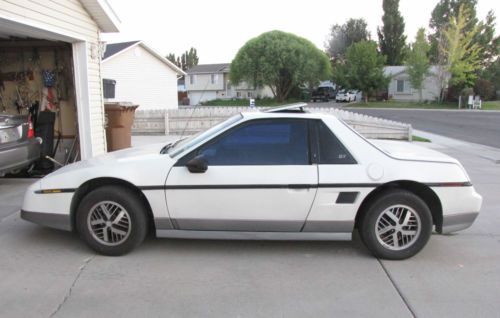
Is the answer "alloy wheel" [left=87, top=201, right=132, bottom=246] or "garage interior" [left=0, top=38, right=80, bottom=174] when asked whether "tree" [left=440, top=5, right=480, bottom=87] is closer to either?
"garage interior" [left=0, top=38, right=80, bottom=174]

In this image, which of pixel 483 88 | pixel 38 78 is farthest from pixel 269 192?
pixel 483 88

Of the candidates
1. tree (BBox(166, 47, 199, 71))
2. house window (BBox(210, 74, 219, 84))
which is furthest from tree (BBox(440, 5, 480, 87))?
tree (BBox(166, 47, 199, 71))

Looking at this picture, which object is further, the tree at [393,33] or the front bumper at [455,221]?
the tree at [393,33]

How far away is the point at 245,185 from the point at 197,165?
502 mm

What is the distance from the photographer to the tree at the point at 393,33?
62156 millimetres

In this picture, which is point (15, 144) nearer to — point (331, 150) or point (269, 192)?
point (269, 192)

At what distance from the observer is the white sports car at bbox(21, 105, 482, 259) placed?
13.7 feet

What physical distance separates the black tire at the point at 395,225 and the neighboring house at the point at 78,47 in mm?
6233

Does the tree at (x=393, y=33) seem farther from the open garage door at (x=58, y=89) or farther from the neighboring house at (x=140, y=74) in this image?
the open garage door at (x=58, y=89)

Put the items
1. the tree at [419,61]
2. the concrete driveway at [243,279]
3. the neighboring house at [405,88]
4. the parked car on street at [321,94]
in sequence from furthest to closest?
the parked car on street at [321,94] → the neighboring house at [405,88] → the tree at [419,61] → the concrete driveway at [243,279]

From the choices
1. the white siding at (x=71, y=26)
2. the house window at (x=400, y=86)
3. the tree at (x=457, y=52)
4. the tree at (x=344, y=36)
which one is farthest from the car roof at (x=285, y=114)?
the tree at (x=344, y=36)

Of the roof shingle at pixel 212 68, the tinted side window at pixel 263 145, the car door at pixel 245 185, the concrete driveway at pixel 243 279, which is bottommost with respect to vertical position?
Result: the concrete driveway at pixel 243 279

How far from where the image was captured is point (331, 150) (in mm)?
4254

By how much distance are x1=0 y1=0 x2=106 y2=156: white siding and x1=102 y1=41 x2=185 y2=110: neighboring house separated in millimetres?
13928
